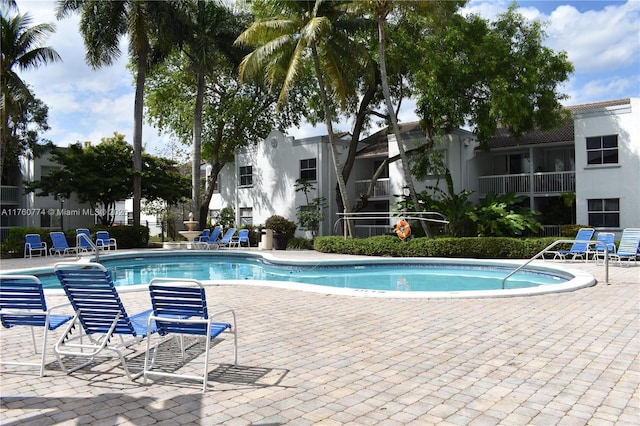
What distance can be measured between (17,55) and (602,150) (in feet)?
89.8

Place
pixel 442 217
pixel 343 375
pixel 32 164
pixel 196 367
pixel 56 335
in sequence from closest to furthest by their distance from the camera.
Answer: pixel 343 375
pixel 196 367
pixel 56 335
pixel 442 217
pixel 32 164

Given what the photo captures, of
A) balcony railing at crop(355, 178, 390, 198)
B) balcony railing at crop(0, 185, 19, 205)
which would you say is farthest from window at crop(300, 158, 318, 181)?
balcony railing at crop(0, 185, 19, 205)

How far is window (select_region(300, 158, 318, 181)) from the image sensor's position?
3030 cm

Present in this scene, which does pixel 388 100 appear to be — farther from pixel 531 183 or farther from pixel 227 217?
pixel 227 217

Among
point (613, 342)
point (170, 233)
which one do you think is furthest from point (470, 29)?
point (170, 233)

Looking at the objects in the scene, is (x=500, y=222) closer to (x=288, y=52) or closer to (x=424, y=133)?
(x=424, y=133)

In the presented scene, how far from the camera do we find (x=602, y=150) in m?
21.7

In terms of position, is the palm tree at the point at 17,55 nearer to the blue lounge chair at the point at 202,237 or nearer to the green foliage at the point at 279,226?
the blue lounge chair at the point at 202,237

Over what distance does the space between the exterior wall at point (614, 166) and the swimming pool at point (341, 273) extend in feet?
26.3

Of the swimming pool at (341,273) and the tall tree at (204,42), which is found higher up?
the tall tree at (204,42)

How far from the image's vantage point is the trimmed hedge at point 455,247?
18.9 metres

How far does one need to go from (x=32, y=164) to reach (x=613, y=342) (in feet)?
123

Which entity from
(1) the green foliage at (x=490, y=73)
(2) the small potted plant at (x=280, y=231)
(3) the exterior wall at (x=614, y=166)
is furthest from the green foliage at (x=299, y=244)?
(3) the exterior wall at (x=614, y=166)

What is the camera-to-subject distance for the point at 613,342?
6328 millimetres
